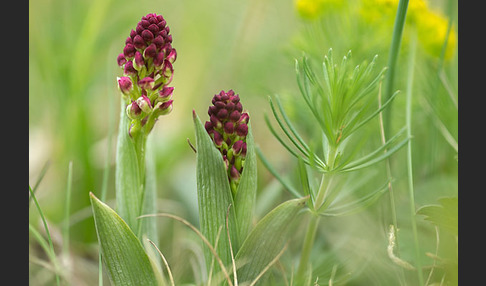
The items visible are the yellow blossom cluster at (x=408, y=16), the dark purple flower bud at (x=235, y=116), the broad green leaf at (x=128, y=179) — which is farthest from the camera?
the yellow blossom cluster at (x=408, y=16)

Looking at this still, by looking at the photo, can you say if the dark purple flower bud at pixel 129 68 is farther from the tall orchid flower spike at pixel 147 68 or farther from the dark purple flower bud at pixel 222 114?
the dark purple flower bud at pixel 222 114

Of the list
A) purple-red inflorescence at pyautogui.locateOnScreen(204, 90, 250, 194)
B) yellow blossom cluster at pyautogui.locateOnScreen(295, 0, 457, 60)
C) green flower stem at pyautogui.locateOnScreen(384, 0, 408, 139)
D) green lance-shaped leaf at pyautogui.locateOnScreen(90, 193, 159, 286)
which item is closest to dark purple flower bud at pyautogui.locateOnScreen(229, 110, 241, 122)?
purple-red inflorescence at pyautogui.locateOnScreen(204, 90, 250, 194)

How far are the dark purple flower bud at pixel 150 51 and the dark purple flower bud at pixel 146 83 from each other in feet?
0.16

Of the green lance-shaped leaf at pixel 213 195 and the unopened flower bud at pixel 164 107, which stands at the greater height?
the unopened flower bud at pixel 164 107

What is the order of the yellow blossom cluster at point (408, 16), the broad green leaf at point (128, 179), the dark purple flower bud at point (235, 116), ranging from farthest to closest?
the yellow blossom cluster at point (408, 16) → the broad green leaf at point (128, 179) → the dark purple flower bud at point (235, 116)

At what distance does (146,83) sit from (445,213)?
0.82 m

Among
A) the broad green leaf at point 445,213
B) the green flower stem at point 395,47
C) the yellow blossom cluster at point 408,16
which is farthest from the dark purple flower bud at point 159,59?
the yellow blossom cluster at point 408,16

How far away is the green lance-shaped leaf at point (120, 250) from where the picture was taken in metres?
1.14

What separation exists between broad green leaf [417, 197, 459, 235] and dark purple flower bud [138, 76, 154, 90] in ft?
2.42

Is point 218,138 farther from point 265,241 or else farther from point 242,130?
point 265,241

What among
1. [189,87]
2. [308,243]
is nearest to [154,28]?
[308,243]

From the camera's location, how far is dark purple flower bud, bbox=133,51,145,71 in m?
1.16

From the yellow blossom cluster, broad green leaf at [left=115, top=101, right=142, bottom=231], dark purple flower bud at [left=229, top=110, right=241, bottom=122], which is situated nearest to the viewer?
dark purple flower bud at [left=229, top=110, right=241, bottom=122]

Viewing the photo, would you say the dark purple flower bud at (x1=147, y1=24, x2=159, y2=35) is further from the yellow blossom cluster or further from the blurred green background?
the yellow blossom cluster
